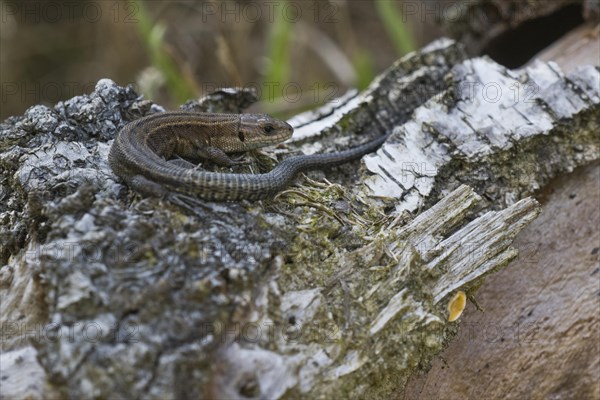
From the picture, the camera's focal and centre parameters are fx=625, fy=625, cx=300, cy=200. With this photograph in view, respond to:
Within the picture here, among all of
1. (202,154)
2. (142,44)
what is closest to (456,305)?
(202,154)

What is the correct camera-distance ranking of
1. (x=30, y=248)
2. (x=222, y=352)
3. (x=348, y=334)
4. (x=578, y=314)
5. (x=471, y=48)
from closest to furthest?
(x=222, y=352)
(x=348, y=334)
(x=30, y=248)
(x=578, y=314)
(x=471, y=48)

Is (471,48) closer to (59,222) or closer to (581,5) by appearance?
(581,5)

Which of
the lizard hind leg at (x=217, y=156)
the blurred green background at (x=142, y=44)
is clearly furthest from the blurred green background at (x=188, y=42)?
the lizard hind leg at (x=217, y=156)

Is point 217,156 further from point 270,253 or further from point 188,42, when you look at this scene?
point 188,42

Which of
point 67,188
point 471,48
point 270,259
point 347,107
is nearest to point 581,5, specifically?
point 471,48

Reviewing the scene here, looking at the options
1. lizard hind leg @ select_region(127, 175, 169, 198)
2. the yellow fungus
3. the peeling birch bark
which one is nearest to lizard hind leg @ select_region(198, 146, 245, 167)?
the peeling birch bark

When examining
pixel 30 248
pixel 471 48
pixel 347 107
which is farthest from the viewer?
pixel 471 48
